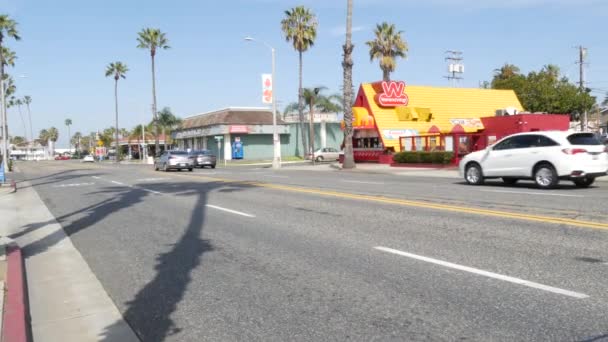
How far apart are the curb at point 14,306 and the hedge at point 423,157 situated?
1031 inches

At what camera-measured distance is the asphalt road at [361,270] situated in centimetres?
467

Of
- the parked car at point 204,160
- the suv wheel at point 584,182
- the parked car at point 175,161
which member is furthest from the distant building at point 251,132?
the suv wheel at point 584,182

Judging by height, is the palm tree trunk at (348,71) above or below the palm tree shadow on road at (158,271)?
above

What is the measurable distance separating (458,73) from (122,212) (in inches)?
2742

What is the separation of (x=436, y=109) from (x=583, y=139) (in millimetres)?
28465

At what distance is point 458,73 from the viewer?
3014 inches

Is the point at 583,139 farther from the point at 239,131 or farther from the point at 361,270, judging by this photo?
the point at 239,131

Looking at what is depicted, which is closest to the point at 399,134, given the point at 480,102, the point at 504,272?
the point at 480,102

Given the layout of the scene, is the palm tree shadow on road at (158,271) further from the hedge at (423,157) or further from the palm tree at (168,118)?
the palm tree at (168,118)

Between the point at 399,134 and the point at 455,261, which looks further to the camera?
the point at 399,134

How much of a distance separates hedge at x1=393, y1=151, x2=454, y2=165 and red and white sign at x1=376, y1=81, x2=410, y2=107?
267 inches

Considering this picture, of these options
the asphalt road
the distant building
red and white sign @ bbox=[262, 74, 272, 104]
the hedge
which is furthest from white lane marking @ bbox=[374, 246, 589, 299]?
the distant building

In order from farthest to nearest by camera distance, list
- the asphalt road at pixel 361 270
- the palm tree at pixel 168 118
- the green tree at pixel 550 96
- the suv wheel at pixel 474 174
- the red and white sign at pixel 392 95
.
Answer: the palm tree at pixel 168 118
the green tree at pixel 550 96
the red and white sign at pixel 392 95
the suv wheel at pixel 474 174
the asphalt road at pixel 361 270

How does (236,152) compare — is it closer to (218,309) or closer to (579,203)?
(579,203)
